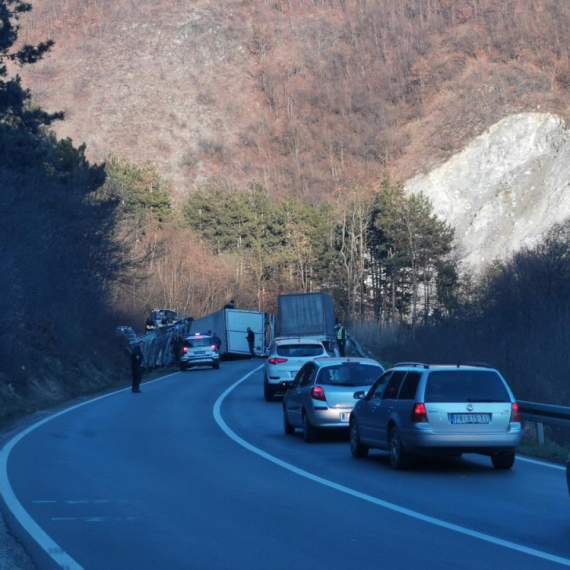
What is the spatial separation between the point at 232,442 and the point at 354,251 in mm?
65056

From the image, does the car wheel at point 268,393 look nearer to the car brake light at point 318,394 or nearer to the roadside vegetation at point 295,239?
the roadside vegetation at point 295,239

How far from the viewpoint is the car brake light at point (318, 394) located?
17.3 metres

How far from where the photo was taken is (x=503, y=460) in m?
13.9

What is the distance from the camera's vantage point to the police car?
46031mm

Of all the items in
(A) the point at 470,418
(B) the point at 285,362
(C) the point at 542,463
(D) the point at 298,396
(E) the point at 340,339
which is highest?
(E) the point at 340,339

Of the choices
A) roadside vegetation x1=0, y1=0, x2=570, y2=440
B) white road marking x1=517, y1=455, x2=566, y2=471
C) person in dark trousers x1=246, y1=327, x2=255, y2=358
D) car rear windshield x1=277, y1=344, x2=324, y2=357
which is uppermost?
roadside vegetation x1=0, y1=0, x2=570, y2=440

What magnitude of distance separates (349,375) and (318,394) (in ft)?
2.71

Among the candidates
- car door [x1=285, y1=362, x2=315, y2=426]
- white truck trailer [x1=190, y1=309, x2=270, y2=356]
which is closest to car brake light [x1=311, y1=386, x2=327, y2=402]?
car door [x1=285, y1=362, x2=315, y2=426]

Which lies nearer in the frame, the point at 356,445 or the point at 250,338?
the point at 356,445

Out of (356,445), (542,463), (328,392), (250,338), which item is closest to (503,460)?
(542,463)

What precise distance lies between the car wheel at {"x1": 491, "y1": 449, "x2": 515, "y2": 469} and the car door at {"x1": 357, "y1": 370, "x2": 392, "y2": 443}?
1.78 m

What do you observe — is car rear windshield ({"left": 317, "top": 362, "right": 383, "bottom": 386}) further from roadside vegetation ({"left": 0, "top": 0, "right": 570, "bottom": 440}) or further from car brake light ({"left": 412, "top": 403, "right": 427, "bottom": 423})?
roadside vegetation ({"left": 0, "top": 0, "right": 570, "bottom": 440})

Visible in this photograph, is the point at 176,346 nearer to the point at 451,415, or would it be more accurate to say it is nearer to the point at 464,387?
the point at 464,387

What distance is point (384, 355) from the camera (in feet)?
161
